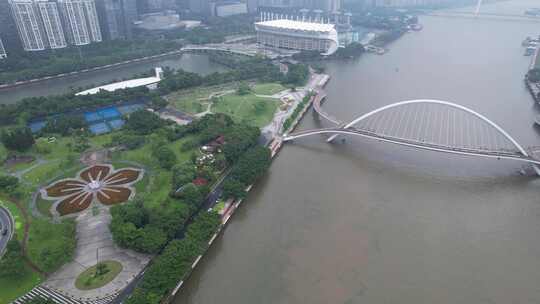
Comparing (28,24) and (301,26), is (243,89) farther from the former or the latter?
(28,24)

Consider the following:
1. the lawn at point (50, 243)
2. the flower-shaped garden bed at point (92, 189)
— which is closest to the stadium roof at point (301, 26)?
the flower-shaped garden bed at point (92, 189)

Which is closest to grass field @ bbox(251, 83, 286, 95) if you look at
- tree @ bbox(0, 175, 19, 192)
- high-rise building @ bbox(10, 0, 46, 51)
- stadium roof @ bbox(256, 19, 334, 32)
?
stadium roof @ bbox(256, 19, 334, 32)

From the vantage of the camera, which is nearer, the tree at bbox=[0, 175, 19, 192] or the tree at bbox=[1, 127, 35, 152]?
the tree at bbox=[0, 175, 19, 192]

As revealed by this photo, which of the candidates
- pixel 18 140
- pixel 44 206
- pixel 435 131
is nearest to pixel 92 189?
pixel 44 206

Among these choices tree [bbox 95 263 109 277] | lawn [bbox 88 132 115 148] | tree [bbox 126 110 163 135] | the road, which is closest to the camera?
tree [bbox 95 263 109 277]

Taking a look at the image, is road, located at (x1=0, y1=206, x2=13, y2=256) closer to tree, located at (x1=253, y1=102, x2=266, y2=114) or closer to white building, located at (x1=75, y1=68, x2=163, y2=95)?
white building, located at (x1=75, y1=68, x2=163, y2=95)

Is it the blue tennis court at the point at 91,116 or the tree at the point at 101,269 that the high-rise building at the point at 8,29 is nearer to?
the blue tennis court at the point at 91,116

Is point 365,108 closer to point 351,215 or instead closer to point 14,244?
point 351,215

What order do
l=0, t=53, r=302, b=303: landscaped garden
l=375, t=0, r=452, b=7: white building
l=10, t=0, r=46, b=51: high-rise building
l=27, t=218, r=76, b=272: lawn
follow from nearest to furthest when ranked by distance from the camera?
l=27, t=218, r=76, b=272: lawn < l=0, t=53, r=302, b=303: landscaped garden < l=10, t=0, r=46, b=51: high-rise building < l=375, t=0, r=452, b=7: white building
